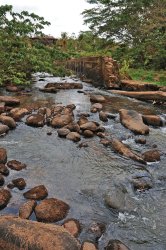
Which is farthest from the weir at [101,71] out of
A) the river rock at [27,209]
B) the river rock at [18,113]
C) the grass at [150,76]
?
the river rock at [27,209]

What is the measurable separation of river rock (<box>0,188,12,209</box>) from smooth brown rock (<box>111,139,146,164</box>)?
8.39ft

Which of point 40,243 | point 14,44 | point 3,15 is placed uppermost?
point 3,15

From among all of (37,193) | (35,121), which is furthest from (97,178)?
(35,121)

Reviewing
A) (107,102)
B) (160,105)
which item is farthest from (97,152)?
(160,105)

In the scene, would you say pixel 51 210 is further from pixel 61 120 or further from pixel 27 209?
pixel 61 120

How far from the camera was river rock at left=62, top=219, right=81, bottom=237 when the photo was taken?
12.9ft

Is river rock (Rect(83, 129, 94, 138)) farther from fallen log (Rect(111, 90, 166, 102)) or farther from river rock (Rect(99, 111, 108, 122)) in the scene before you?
fallen log (Rect(111, 90, 166, 102))

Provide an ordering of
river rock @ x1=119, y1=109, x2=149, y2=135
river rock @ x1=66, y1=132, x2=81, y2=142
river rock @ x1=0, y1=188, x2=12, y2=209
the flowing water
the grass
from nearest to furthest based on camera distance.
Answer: the flowing water → river rock @ x1=0, y1=188, x2=12, y2=209 → river rock @ x1=66, y1=132, x2=81, y2=142 → river rock @ x1=119, y1=109, x2=149, y2=135 → the grass

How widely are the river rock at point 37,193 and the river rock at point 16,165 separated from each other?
2.68 feet

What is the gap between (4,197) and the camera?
4477 millimetres

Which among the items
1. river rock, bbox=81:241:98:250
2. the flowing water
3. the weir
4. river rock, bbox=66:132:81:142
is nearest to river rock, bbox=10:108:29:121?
the flowing water

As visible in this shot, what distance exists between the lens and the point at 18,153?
20.2ft

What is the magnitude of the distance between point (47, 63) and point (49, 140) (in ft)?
16.4

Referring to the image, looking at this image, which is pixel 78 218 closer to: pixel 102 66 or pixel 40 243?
pixel 40 243
